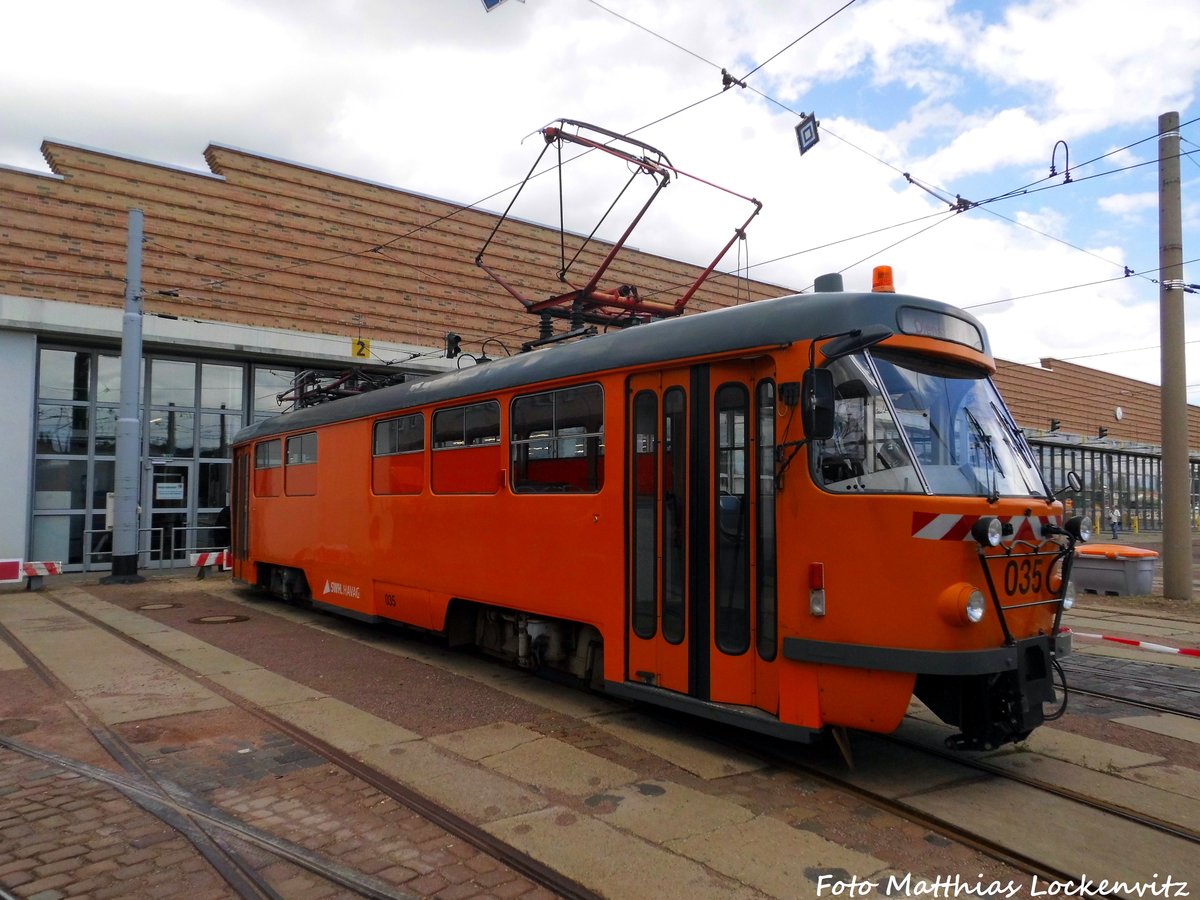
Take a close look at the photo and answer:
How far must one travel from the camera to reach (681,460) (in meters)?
5.83

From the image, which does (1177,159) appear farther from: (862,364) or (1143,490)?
(1143,490)

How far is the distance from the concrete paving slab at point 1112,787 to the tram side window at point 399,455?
5783 mm

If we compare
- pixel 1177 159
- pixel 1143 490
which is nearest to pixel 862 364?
pixel 1177 159

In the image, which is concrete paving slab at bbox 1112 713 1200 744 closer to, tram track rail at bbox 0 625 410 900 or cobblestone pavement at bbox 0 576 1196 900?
cobblestone pavement at bbox 0 576 1196 900

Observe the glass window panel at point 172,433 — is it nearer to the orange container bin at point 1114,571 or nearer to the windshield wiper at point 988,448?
the orange container bin at point 1114,571

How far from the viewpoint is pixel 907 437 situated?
16.4 feet

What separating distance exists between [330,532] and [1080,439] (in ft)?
110

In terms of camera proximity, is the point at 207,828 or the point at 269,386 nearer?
the point at 207,828

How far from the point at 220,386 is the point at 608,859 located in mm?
18569

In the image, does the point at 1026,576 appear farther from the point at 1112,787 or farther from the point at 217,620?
the point at 217,620

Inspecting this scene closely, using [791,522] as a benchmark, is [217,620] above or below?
below

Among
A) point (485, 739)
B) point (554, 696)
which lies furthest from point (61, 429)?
point (485, 739)

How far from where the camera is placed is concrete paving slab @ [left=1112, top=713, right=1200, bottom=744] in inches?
247

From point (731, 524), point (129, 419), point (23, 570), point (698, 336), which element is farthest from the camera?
point (129, 419)
